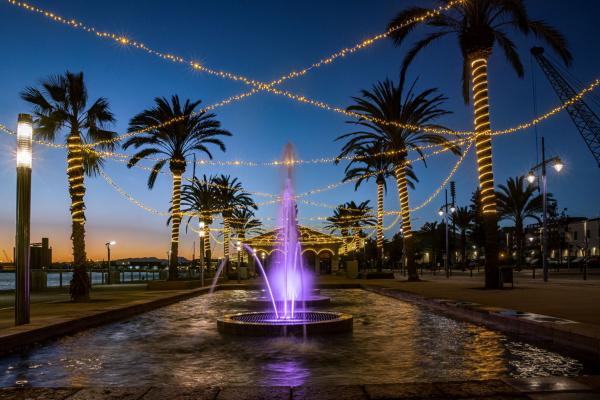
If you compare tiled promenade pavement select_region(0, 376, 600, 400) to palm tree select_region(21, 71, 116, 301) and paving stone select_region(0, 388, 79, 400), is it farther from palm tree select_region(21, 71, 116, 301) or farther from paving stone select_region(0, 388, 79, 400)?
palm tree select_region(21, 71, 116, 301)

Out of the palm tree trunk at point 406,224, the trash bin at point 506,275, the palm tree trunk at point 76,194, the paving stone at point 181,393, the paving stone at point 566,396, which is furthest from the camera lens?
the palm tree trunk at point 406,224

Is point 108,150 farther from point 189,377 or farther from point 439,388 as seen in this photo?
point 439,388

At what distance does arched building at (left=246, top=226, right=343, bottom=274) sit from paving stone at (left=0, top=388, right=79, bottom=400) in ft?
188

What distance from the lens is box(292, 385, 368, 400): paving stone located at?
17.5 ft

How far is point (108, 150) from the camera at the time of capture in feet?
73.7

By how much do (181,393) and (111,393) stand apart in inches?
26.5

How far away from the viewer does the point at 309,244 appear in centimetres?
7050

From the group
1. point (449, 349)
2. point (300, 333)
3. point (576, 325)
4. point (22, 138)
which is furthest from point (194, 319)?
point (576, 325)

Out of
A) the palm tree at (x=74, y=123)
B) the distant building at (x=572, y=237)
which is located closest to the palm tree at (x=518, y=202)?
the distant building at (x=572, y=237)

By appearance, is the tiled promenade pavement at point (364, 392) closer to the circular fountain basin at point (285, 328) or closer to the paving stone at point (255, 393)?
the paving stone at point (255, 393)

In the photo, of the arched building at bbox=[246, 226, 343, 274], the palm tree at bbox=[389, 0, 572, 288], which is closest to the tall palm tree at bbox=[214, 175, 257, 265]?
the arched building at bbox=[246, 226, 343, 274]

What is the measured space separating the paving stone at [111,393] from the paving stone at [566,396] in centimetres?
357

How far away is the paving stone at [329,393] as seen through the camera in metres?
5.32

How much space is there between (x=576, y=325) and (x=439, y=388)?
436 cm
